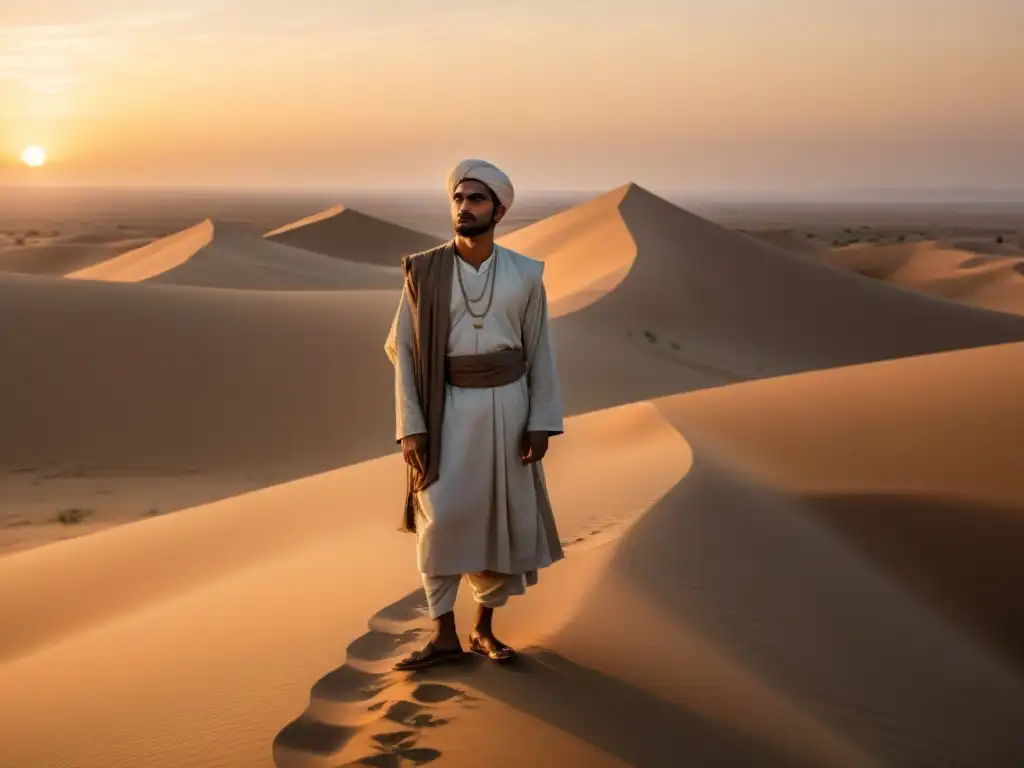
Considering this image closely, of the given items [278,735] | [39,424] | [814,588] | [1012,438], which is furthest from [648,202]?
[278,735]

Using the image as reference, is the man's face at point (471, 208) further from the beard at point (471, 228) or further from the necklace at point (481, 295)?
the necklace at point (481, 295)

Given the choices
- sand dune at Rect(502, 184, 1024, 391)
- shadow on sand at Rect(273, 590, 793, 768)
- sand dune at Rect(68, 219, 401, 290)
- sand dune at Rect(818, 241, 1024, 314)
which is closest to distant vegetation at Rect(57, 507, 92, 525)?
shadow on sand at Rect(273, 590, 793, 768)

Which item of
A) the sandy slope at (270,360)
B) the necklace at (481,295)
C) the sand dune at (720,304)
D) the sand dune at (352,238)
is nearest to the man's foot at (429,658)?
the necklace at (481,295)

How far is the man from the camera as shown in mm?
3652

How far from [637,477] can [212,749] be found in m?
3.81

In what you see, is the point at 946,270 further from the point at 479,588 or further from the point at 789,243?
the point at 479,588

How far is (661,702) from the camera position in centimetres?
356

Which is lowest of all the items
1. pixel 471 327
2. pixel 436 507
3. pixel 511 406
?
pixel 436 507

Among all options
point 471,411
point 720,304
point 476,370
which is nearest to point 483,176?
point 476,370

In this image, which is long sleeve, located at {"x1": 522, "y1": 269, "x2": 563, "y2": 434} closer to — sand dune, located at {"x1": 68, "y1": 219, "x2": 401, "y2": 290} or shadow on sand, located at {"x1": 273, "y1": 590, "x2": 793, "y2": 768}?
shadow on sand, located at {"x1": 273, "y1": 590, "x2": 793, "y2": 768}

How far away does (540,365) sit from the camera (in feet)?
12.6

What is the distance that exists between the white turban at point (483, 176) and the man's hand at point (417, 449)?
0.90 metres

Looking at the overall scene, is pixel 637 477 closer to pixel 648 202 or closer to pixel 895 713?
pixel 895 713

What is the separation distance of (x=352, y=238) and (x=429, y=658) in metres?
60.7
